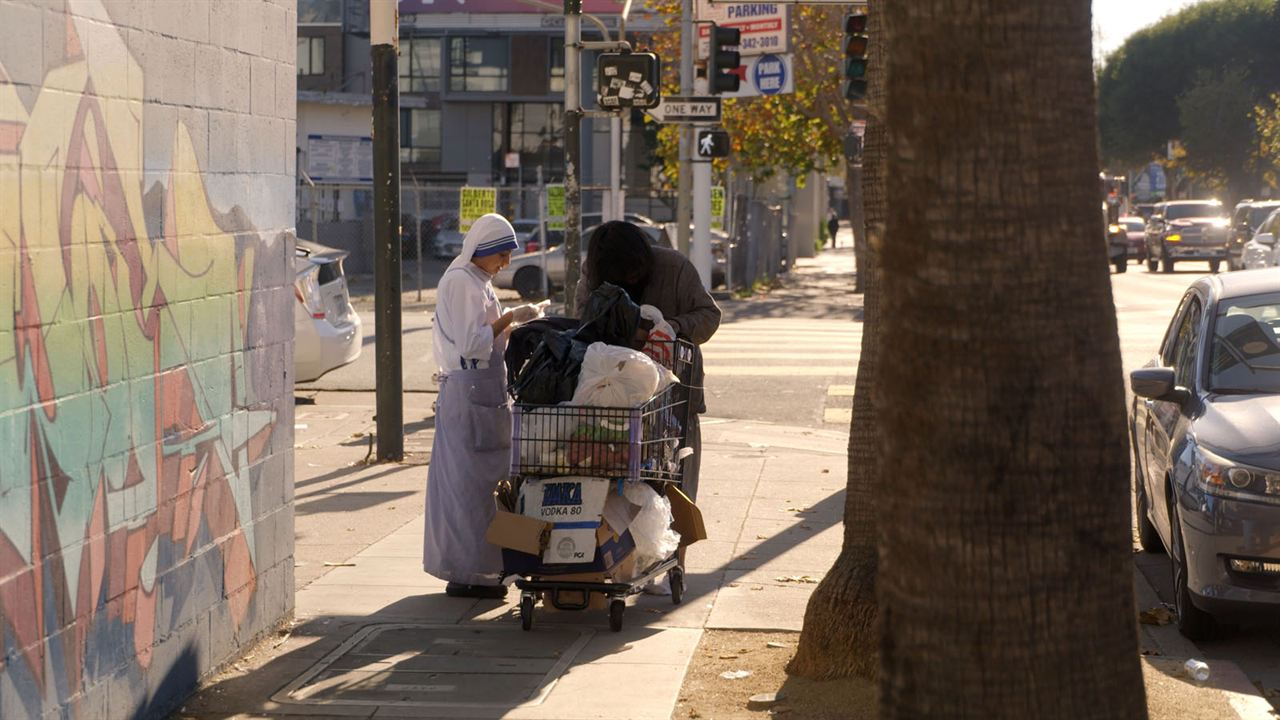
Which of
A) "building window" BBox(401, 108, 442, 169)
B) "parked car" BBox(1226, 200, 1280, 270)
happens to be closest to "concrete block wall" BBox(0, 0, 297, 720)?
"parked car" BBox(1226, 200, 1280, 270)

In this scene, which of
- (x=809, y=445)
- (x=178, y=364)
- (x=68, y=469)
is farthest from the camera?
(x=809, y=445)

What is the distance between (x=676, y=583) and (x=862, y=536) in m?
1.48

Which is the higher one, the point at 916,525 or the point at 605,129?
the point at 605,129

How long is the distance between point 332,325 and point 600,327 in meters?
7.92

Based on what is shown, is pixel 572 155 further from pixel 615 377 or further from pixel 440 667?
pixel 440 667

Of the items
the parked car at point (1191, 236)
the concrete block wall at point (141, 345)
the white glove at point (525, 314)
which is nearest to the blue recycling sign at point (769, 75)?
the white glove at point (525, 314)

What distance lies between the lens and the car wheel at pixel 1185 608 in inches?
279

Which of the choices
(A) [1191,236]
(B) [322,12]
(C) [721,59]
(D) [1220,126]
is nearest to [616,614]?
(C) [721,59]

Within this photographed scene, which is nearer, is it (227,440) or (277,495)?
(227,440)

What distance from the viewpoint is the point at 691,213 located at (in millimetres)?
25953

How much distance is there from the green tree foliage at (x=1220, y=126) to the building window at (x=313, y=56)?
35.2m

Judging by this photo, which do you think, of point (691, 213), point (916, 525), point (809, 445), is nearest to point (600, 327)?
point (916, 525)

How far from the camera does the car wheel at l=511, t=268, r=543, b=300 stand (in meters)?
30.3

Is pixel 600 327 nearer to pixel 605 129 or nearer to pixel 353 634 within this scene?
pixel 353 634
